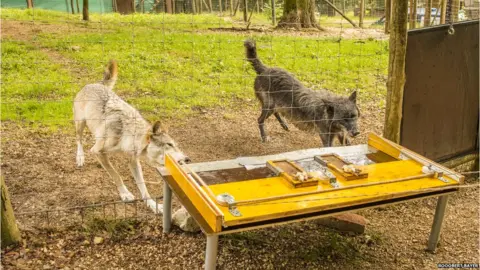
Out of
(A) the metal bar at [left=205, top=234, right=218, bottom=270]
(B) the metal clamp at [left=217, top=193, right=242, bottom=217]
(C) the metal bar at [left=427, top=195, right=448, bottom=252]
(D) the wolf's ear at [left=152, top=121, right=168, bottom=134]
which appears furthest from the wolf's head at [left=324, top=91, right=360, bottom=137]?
(A) the metal bar at [left=205, top=234, right=218, bottom=270]

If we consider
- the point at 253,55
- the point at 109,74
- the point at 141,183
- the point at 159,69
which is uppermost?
the point at 253,55

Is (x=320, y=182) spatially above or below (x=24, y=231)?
above

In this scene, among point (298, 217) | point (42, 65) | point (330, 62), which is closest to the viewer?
point (298, 217)

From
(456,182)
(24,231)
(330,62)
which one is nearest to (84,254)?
(24,231)

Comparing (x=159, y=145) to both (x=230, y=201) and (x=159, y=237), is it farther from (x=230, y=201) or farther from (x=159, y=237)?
(x=230, y=201)

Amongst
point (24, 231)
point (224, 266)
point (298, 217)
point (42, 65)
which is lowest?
point (224, 266)

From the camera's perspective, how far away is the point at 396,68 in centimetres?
440

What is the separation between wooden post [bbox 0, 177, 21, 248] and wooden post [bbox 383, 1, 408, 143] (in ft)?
11.5

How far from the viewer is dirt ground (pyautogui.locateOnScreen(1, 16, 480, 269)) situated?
3562mm

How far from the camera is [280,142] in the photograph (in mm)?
6508

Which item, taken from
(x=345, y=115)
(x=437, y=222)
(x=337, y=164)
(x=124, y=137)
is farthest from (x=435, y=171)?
(x=124, y=137)

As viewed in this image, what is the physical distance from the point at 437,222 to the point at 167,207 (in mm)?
2283

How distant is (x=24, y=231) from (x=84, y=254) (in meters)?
0.55

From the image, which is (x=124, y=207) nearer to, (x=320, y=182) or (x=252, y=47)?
(x=320, y=182)
